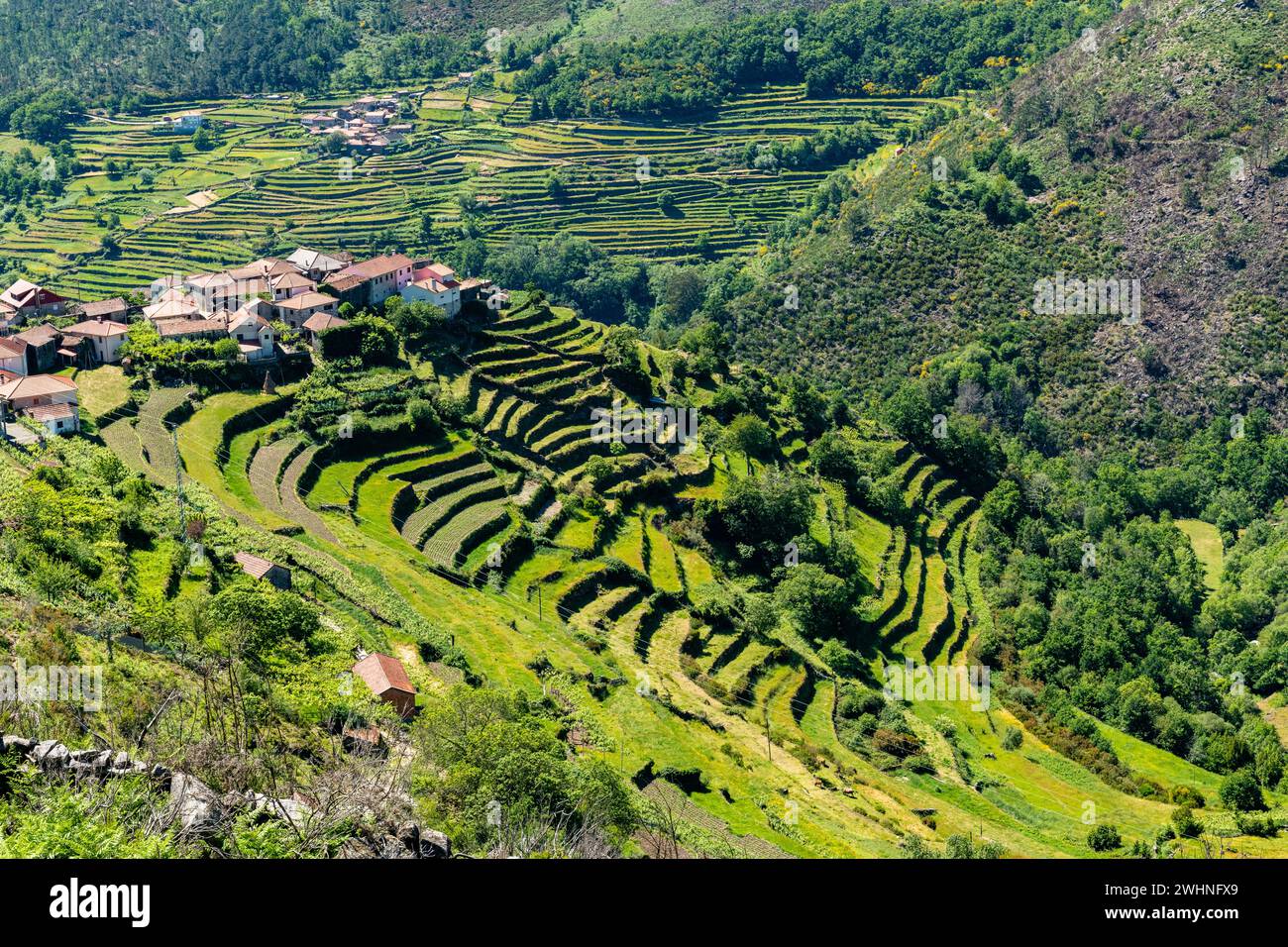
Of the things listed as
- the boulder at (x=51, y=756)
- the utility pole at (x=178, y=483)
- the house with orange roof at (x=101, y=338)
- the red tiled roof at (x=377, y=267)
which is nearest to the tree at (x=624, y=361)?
the red tiled roof at (x=377, y=267)

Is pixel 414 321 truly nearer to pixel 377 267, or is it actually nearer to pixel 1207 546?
pixel 377 267

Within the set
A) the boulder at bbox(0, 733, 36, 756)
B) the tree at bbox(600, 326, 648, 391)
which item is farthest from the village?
the boulder at bbox(0, 733, 36, 756)

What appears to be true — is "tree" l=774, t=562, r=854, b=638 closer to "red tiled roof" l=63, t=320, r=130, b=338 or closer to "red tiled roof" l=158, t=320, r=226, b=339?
"red tiled roof" l=158, t=320, r=226, b=339

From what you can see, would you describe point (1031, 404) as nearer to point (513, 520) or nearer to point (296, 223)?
point (513, 520)

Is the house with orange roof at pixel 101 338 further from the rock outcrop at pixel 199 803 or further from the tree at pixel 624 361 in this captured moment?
the rock outcrop at pixel 199 803

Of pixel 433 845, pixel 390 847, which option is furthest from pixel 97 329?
pixel 390 847

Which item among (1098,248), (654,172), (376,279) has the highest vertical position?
(654,172)
